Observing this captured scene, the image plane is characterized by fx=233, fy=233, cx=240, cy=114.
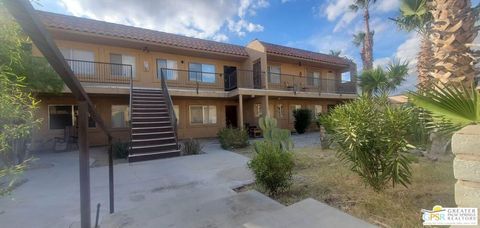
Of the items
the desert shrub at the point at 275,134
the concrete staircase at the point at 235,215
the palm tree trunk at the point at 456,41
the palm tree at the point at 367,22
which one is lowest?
the concrete staircase at the point at 235,215

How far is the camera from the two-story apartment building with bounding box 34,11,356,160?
452 inches

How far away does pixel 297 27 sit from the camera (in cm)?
1407

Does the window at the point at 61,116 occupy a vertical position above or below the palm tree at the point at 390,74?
below

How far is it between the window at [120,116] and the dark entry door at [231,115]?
6.53 m

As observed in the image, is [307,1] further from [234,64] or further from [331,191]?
[331,191]

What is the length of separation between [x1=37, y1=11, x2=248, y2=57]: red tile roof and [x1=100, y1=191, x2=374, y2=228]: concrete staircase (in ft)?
34.0

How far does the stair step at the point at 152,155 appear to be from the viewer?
8.19 m

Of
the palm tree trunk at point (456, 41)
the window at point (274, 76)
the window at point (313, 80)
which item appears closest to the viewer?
the palm tree trunk at point (456, 41)

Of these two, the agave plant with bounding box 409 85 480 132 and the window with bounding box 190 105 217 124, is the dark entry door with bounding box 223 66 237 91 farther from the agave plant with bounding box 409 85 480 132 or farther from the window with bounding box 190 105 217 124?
the agave plant with bounding box 409 85 480 132

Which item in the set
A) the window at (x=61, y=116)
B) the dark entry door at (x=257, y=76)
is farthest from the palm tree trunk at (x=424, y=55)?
the window at (x=61, y=116)

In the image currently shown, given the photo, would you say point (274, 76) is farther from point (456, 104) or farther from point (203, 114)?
point (456, 104)

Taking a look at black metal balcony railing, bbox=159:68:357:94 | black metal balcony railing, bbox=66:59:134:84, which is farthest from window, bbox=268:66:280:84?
black metal balcony railing, bbox=66:59:134:84

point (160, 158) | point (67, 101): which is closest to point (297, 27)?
point (160, 158)

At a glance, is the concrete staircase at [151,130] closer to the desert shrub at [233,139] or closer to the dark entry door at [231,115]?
the desert shrub at [233,139]
